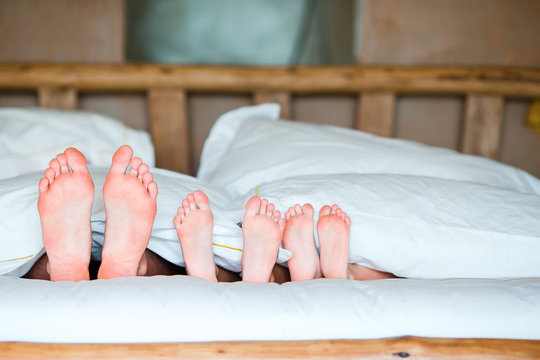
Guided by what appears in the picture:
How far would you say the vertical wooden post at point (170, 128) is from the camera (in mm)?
1525

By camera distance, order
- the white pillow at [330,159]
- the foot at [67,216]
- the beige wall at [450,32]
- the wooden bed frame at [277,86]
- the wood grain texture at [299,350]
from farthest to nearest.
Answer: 1. the beige wall at [450,32]
2. the wooden bed frame at [277,86]
3. the white pillow at [330,159]
4. the foot at [67,216]
5. the wood grain texture at [299,350]

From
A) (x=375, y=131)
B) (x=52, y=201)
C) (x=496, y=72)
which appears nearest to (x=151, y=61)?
(x=375, y=131)

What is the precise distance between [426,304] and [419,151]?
58 centimetres

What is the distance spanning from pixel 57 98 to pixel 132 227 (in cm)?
90

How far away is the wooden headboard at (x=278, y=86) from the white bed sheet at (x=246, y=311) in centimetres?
89

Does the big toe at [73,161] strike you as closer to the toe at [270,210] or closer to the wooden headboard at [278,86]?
the toe at [270,210]

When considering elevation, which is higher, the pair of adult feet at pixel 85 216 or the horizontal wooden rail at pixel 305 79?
the horizontal wooden rail at pixel 305 79

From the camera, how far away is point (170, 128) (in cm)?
154

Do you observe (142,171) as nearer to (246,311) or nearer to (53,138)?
(246,311)

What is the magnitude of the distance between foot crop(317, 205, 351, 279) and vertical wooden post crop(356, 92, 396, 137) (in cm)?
77

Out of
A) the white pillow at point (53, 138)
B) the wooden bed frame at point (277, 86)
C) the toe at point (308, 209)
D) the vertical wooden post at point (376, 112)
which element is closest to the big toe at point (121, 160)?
the toe at point (308, 209)

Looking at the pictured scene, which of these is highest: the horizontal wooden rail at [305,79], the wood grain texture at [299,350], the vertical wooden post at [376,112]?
the horizontal wooden rail at [305,79]

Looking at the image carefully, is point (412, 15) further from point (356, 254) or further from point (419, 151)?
point (356, 254)

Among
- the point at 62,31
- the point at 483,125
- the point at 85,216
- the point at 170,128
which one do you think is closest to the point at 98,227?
the point at 85,216
